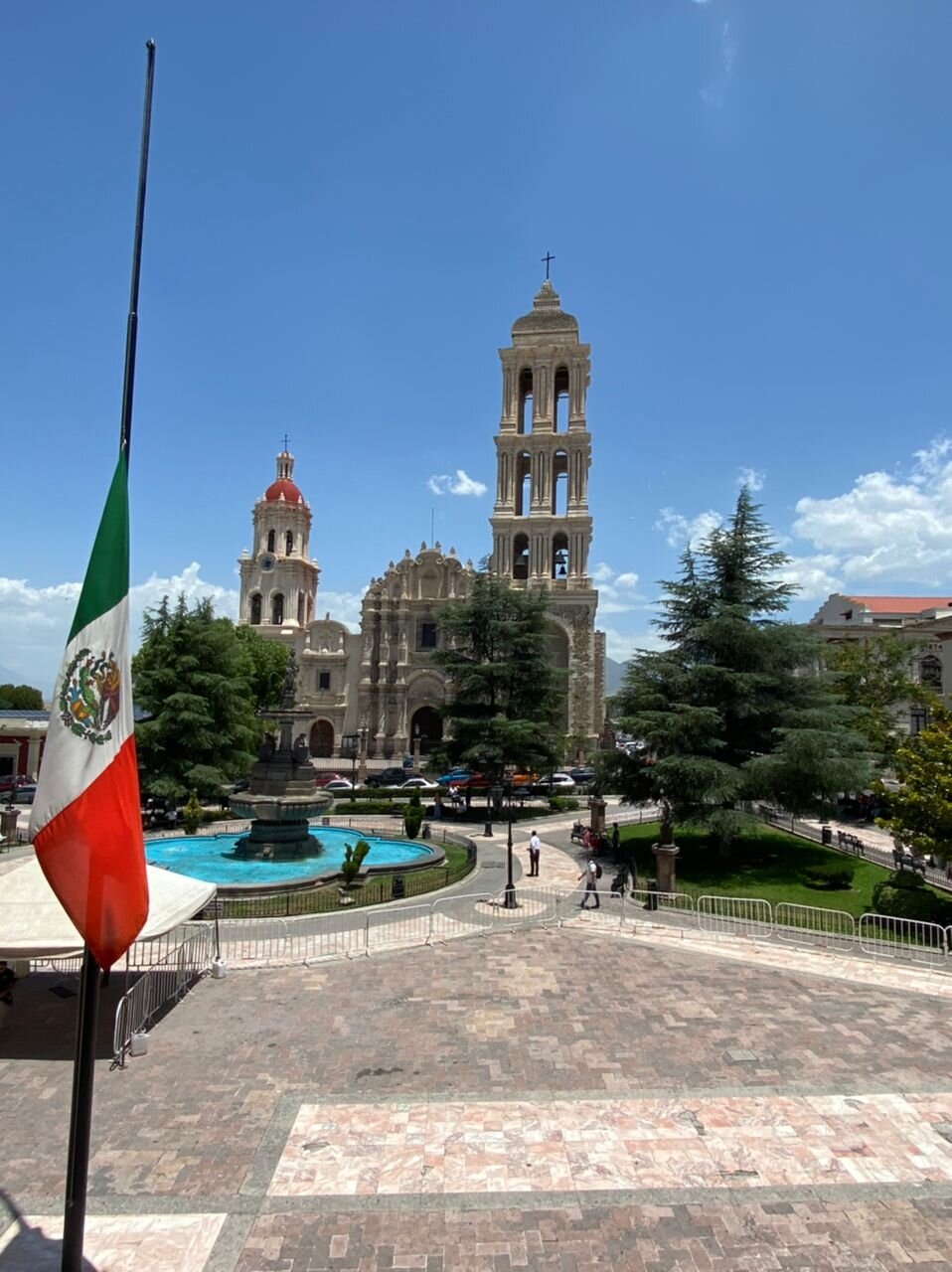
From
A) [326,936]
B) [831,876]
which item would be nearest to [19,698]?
[326,936]

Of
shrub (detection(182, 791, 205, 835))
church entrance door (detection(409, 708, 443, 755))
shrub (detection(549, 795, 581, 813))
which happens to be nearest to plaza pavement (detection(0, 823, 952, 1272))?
shrub (detection(182, 791, 205, 835))

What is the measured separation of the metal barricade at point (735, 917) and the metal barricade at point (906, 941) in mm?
1880

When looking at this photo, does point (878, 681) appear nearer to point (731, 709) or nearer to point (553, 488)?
point (731, 709)

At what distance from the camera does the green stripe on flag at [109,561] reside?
5320 millimetres

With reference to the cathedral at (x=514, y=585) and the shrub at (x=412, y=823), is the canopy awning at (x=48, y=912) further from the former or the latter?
the cathedral at (x=514, y=585)

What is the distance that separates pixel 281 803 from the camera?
21.7m

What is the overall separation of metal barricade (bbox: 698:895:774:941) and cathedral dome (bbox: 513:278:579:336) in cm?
5908

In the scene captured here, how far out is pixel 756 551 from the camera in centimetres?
2617

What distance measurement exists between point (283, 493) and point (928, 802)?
66685 millimetres

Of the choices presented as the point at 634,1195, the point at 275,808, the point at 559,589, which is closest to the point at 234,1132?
the point at 634,1195

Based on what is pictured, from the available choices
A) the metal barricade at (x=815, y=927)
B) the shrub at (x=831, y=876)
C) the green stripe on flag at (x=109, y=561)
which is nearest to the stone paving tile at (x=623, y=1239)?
the green stripe on flag at (x=109, y=561)

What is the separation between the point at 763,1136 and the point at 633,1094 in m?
1.45

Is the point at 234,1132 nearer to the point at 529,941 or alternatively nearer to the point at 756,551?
the point at 529,941

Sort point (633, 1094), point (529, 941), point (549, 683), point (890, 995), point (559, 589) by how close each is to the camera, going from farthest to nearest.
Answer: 1. point (559, 589)
2. point (549, 683)
3. point (529, 941)
4. point (890, 995)
5. point (633, 1094)
